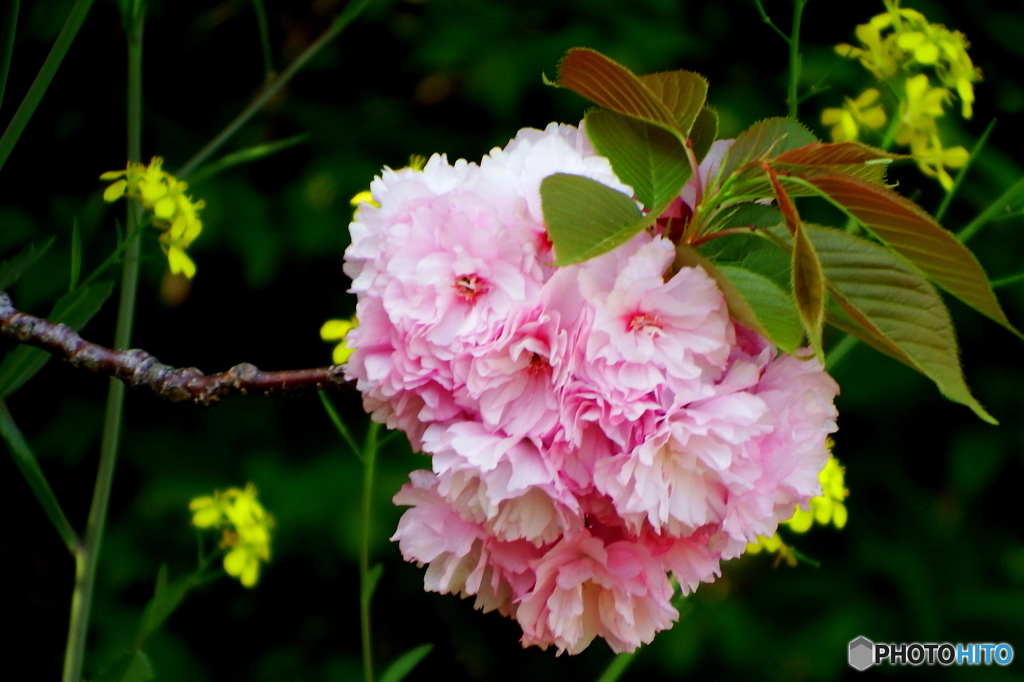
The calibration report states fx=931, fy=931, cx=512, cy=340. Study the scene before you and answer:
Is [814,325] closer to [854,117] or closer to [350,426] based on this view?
[854,117]

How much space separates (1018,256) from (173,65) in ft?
3.11

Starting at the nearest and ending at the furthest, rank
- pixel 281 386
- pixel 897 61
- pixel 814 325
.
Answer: pixel 814 325
pixel 281 386
pixel 897 61

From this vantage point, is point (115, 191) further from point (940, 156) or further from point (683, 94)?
point (940, 156)

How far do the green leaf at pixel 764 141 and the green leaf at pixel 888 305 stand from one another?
3 centimetres

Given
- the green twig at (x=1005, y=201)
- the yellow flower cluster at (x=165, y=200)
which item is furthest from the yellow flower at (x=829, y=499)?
the yellow flower cluster at (x=165, y=200)

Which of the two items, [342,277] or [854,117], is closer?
[854,117]

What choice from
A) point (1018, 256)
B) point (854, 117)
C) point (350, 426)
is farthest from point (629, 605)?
point (1018, 256)

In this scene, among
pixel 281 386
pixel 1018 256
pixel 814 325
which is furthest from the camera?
pixel 1018 256

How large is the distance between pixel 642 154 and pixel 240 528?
1.56ft

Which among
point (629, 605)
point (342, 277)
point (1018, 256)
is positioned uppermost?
point (629, 605)

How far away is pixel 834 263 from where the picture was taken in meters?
0.28

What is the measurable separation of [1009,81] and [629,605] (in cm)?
95

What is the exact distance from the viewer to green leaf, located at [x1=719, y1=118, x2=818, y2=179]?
30 centimetres

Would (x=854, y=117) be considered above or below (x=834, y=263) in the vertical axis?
below
